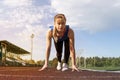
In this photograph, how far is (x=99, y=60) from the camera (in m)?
59.2

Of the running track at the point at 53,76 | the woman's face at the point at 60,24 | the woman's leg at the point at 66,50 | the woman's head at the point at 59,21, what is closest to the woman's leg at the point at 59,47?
the woman's leg at the point at 66,50

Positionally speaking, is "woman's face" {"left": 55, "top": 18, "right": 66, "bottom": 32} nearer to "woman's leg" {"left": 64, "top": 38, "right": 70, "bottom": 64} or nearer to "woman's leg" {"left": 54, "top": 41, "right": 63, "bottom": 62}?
"woman's leg" {"left": 64, "top": 38, "right": 70, "bottom": 64}

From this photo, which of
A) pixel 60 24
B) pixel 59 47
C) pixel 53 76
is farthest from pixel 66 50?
pixel 53 76

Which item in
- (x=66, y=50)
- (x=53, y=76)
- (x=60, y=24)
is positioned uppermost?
(x=60, y=24)

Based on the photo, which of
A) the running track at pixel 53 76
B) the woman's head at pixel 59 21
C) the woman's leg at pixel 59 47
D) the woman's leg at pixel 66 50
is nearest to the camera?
the running track at pixel 53 76

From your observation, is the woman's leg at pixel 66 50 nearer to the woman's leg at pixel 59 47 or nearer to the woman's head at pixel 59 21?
the woman's leg at pixel 59 47

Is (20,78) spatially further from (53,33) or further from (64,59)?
(64,59)

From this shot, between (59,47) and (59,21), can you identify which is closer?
(59,21)

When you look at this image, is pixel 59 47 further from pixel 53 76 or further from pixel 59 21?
pixel 53 76

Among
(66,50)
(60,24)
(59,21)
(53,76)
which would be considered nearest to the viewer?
(53,76)

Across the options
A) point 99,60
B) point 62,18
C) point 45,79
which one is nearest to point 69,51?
point 62,18

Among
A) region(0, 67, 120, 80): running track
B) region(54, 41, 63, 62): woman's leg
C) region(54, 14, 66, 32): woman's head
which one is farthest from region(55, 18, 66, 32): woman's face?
region(0, 67, 120, 80): running track

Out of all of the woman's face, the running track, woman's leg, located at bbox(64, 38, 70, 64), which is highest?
the woman's face

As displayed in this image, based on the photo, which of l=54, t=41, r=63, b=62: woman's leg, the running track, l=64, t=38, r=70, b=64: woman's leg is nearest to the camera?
the running track
